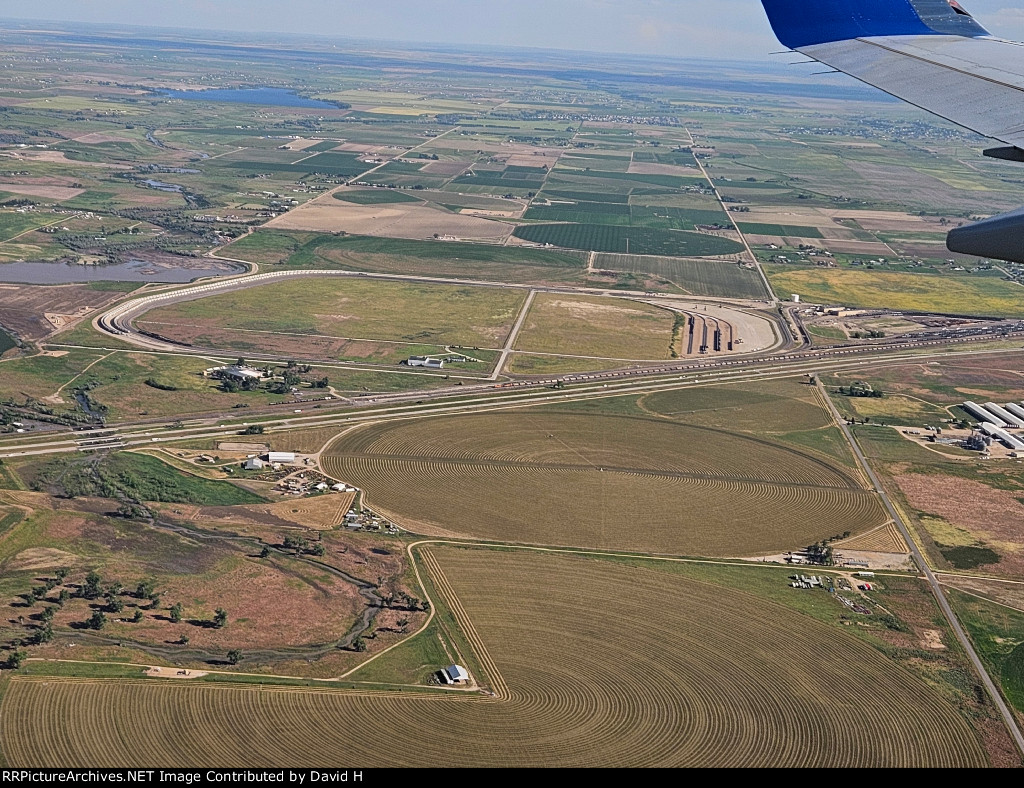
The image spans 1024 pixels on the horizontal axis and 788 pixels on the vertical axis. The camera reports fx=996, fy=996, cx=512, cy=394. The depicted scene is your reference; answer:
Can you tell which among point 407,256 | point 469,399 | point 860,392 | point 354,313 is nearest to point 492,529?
point 469,399

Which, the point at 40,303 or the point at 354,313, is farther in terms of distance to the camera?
the point at 354,313

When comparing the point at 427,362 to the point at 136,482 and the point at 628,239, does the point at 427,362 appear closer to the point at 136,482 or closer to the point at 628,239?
the point at 136,482

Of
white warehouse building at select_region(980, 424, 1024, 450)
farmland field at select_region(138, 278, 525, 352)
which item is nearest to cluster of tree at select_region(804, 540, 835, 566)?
white warehouse building at select_region(980, 424, 1024, 450)

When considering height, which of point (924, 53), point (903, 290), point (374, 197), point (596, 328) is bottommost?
point (596, 328)

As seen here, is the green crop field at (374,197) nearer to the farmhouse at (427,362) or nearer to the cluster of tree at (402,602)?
the farmhouse at (427,362)

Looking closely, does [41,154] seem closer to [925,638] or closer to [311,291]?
[311,291]

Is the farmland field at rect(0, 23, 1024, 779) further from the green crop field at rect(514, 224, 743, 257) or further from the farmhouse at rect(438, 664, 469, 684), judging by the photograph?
the green crop field at rect(514, 224, 743, 257)
